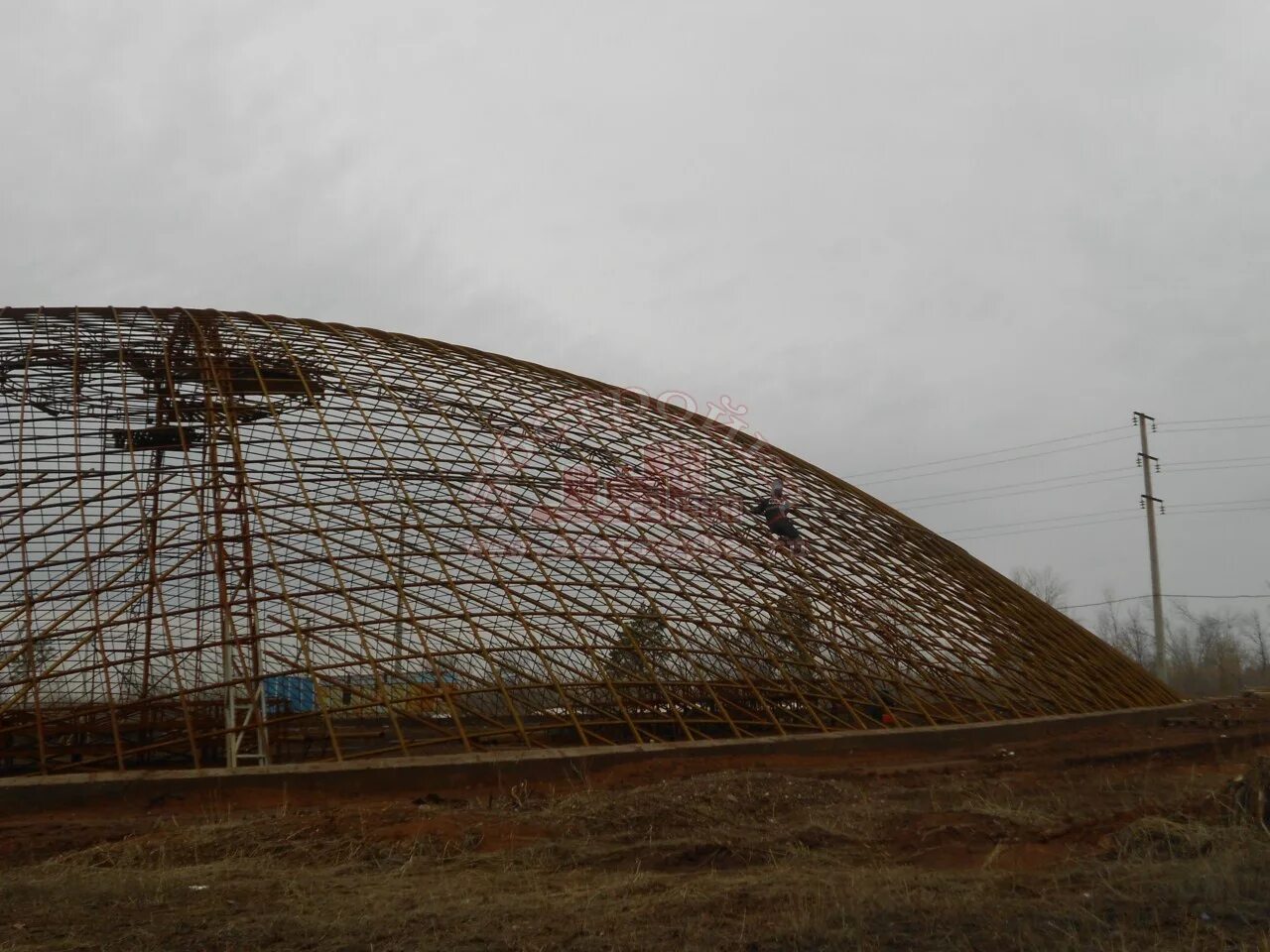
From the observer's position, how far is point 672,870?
9.49m

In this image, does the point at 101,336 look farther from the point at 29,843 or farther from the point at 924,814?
the point at 924,814

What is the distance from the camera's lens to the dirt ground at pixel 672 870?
705cm

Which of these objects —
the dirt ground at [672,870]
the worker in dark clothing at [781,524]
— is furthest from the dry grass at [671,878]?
the worker in dark clothing at [781,524]

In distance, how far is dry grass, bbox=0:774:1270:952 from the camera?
23.0 feet

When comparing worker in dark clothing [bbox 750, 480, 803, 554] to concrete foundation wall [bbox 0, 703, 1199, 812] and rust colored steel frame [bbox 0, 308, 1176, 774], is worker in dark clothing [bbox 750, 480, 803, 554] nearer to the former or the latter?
rust colored steel frame [bbox 0, 308, 1176, 774]

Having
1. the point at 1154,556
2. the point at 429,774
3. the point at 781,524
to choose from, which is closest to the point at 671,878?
the point at 429,774

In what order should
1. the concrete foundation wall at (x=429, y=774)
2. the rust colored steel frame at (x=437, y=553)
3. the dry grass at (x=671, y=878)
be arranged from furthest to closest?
the rust colored steel frame at (x=437, y=553) < the concrete foundation wall at (x=429, y=774) < the dry grass at (x=671, y=878)

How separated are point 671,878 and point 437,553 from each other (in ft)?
27.8

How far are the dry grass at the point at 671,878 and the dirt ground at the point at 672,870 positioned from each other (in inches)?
1.2

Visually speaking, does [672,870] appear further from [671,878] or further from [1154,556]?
[1154,556]

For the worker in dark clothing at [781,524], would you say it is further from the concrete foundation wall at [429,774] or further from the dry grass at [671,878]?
the dry grass at [671,878]

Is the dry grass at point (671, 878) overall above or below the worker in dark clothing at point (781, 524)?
below

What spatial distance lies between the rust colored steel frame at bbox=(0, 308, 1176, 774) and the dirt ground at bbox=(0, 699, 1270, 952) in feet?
8.54

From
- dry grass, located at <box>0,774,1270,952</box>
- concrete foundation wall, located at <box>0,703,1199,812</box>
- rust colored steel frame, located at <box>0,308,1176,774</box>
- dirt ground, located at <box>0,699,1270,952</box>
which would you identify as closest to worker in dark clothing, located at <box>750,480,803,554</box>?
rust colored steel frame, located at <box>0,308,1176,774</box>
